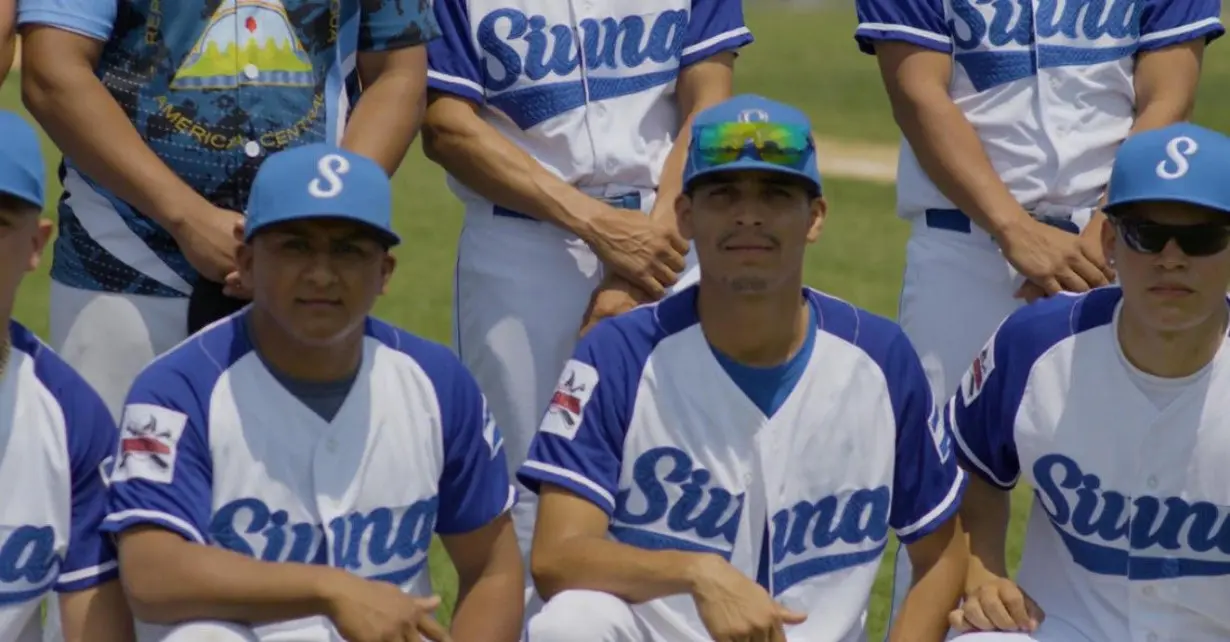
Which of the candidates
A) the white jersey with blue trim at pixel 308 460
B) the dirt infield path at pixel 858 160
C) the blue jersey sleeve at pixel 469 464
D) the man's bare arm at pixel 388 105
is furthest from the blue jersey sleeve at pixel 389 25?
the dirt infield path at pixel 858 160

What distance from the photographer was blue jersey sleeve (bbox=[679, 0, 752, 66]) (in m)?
5.73

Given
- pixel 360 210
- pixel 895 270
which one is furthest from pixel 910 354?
pixel 895 270

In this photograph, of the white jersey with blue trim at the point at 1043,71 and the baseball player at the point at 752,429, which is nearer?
the baseball player at the point at 752,429

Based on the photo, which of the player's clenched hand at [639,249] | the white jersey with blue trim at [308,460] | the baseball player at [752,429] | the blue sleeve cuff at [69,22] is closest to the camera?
the white jersey with blue trim at [308,460]

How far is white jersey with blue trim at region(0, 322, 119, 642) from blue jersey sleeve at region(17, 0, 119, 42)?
0.71 m

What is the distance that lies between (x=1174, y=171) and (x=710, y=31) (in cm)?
149

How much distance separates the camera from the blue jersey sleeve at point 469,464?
470 cm

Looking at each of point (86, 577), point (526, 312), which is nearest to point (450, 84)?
point (526, 312)

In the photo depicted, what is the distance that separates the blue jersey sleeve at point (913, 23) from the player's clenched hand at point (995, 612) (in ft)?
4.94

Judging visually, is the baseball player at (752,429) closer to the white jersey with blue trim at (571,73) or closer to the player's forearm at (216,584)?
the player's forearm at (216,584)

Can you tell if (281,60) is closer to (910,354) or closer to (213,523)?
(213,523)

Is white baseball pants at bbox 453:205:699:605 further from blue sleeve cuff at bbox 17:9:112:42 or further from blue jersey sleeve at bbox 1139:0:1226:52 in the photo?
blue jersey sleeve at bbox 1139:0:1226:52

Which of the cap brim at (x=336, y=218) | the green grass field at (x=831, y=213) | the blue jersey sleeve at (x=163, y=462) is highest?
the green grass field at (x=831, y=213)

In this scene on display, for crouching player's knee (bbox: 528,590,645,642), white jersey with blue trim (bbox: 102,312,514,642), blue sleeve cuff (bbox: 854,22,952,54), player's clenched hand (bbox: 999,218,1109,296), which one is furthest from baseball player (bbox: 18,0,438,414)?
player's clenched hand (bbox: 999,218,1109,296)
